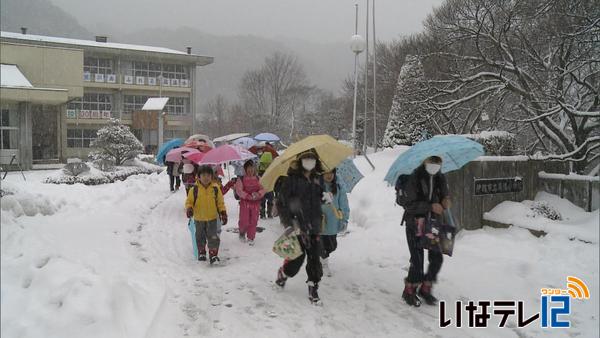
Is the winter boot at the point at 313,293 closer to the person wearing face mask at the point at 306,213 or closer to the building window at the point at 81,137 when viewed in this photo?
the person wearing face mask at the point at 306,213

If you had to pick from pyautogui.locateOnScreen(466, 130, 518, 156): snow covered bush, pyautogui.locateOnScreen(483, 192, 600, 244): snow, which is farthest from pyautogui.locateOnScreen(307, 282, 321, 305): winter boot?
pyautogui.locateOnScreen(466, 130, 518, 156): snow covered bush

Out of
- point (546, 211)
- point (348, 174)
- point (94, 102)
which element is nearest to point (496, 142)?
point (546, 211)

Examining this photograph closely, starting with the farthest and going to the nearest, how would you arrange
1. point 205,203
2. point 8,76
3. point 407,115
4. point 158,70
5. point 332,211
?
point 158,70 → point 407,115 → point 205,203 → point 332,211 → point 8,76

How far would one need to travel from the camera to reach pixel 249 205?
8258 mm

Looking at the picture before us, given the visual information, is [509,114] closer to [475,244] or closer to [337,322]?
[475,244]

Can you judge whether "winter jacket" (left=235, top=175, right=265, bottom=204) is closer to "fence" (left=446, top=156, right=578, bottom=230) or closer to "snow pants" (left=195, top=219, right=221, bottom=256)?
"snow pants" (left=195, top=219, right=221, bottom=256)

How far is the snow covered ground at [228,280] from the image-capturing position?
3.76m

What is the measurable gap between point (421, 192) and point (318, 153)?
1389 millimetres

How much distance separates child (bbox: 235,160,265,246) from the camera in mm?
8273

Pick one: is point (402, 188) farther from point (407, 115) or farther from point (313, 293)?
point (407, 115)

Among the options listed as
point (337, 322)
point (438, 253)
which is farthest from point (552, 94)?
point (337, 322)

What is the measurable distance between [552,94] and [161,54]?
42963mm

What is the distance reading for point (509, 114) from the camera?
16.3 metres

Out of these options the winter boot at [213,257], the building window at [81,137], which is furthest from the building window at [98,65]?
the winter boot at [213,257]
